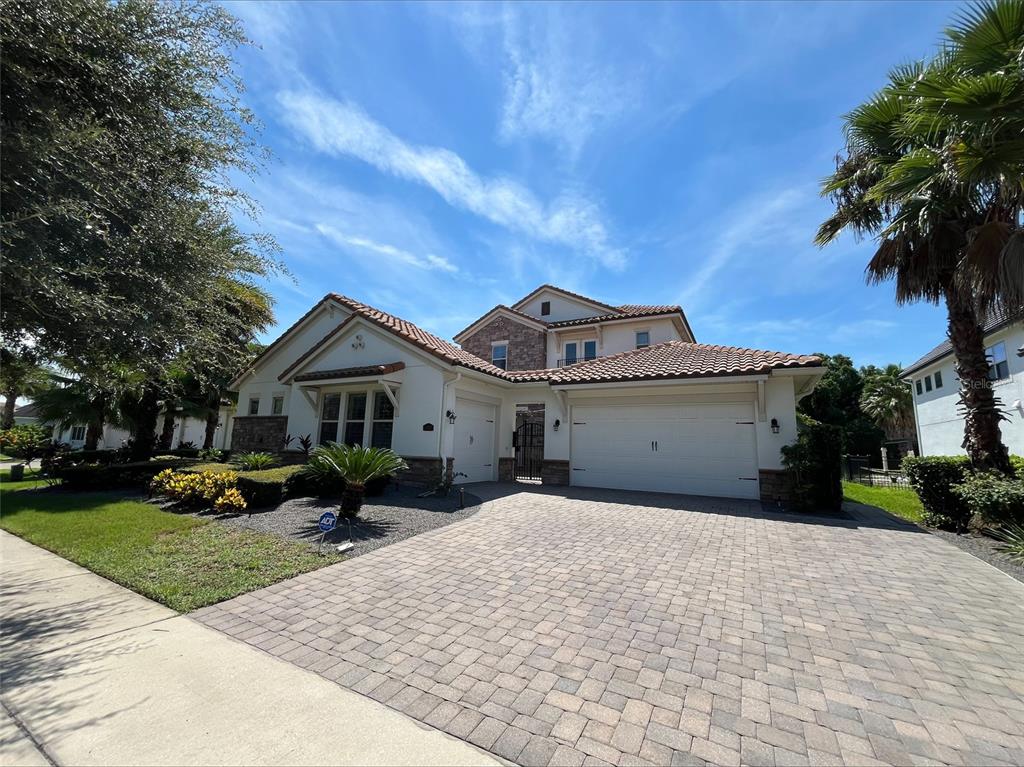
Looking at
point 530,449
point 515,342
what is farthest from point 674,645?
point 515,342

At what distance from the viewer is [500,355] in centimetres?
2280

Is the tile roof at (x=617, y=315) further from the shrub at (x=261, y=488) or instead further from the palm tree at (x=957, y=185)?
the shrub at (x=261, y=488)

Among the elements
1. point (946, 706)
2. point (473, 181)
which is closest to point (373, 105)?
point (473, 181)

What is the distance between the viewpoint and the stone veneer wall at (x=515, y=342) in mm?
21594

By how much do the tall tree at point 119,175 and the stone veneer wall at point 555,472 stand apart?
377 inches

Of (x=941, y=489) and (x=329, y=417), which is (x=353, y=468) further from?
(x=941, y=489)

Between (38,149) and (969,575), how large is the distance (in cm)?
1114

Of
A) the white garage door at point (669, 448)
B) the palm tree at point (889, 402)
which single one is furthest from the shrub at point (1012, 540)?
the palm tree at point (889, 402)

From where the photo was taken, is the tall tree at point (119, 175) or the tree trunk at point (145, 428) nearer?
the tall tree at point (119, 175)

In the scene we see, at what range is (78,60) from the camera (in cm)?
386

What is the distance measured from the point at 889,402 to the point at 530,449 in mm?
31708

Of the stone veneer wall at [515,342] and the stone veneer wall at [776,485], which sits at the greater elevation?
the stone veneer wall at [515,342]

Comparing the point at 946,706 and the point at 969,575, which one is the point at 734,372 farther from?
the point at 946,706

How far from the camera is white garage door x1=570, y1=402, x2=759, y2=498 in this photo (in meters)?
10.8
